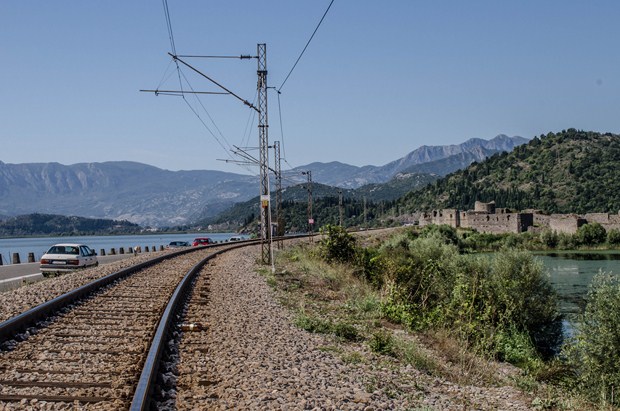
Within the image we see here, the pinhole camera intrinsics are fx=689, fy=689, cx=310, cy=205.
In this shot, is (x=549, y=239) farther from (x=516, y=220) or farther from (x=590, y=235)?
(x=516, y=220)

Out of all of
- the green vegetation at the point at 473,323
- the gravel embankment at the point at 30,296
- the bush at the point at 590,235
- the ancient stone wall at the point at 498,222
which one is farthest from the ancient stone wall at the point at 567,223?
the gravel embankment at the point at 30,296

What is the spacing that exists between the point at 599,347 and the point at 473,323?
360 cm

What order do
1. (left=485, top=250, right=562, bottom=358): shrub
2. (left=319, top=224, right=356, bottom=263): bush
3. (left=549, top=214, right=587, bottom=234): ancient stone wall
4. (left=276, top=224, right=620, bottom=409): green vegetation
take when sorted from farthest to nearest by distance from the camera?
(left=549, top=214, right=587, bottom=234): ancient stone wall < (left=319, top=224, right=356, bottom=263): bush < (left=485, top=250, right=562, bottom=358): shrub < (left=276, top=224, right=620, bottom=409): green vegetation

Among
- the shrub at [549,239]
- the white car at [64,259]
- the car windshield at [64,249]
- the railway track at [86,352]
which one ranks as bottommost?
the shrub at [549,239]

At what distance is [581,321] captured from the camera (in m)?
16.1

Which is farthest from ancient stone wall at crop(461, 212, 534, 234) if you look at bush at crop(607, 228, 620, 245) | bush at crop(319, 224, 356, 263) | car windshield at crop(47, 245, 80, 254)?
car windshield at crop(47, 245, 80, 254)

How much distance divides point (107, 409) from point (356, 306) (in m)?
9.70

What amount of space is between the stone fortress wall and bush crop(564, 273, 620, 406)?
305ft

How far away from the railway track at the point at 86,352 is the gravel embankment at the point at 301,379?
0.58 meters

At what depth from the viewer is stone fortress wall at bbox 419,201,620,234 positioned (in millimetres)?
105875

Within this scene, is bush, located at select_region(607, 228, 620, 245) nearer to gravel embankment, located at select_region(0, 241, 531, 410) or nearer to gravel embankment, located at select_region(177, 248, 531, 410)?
gravel embankment, located at select_region(0, 241, 531, 410)

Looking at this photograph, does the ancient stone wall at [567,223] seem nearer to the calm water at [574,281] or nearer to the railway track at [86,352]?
the calm water at [574,281]

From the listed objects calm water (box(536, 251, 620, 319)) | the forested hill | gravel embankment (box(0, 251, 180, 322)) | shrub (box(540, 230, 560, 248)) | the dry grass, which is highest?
the forested hill

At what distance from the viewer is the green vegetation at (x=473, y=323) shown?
1084 centimetres
